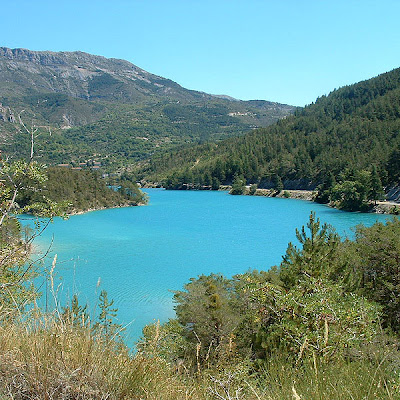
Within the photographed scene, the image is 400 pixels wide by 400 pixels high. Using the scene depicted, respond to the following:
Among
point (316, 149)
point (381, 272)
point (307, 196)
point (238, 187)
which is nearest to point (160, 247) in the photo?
point (381, 272)

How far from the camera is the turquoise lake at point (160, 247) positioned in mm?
20391

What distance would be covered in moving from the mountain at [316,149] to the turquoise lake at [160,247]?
1434 centimetres

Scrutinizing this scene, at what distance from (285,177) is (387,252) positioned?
68.5 m

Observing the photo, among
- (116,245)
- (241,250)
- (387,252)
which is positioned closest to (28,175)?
(387,252)

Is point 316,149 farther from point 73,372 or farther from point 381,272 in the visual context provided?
point 73,372

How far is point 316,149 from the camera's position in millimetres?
82125

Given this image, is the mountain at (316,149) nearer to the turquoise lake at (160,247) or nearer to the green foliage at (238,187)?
the green foliage at (238,187)

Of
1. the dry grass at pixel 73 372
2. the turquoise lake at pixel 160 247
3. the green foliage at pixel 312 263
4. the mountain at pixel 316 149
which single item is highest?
the mountain at pixel 316 149

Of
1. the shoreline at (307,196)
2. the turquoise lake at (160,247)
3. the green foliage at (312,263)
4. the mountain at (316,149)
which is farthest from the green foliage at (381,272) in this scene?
the mountain at (316,149)

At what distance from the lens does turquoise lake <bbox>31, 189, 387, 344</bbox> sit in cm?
2039

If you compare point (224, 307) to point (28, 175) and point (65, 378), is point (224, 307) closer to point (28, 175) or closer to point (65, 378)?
point (28, 175)

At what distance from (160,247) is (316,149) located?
5971 cm

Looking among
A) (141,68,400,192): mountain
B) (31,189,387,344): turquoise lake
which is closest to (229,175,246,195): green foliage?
(141,68,400,192): mountain

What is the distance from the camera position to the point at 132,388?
2010mm
